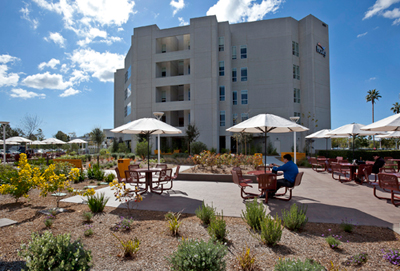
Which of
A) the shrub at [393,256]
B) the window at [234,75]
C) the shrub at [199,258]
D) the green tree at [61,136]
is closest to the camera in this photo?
the shrub at [199,258]

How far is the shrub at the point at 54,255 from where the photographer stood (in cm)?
260

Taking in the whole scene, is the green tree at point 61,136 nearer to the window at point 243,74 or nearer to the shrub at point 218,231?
the window at point 243,74

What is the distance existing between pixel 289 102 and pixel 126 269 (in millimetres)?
31490

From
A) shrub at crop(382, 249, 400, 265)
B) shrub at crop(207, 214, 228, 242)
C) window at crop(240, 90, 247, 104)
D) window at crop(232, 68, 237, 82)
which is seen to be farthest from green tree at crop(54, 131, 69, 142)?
shrub at crop(382, 249, 400, 265)

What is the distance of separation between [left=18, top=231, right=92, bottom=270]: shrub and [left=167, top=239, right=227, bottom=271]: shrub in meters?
1.18

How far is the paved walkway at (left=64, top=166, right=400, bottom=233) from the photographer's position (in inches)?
204

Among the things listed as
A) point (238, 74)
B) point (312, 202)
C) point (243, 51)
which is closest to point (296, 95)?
point (238, 74)

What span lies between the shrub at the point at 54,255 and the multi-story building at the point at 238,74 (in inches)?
1046

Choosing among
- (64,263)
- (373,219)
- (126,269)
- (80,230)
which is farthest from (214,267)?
(373,219)

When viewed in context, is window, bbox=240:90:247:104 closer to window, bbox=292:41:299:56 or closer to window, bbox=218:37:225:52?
window, bbox=218:37:225:52

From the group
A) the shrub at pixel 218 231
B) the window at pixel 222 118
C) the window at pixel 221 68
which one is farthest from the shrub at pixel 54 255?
the window at pixel 221 68

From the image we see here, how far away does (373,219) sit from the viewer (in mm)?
4977

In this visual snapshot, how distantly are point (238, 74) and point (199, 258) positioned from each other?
32336mm

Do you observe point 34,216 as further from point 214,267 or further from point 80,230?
point 214,267
